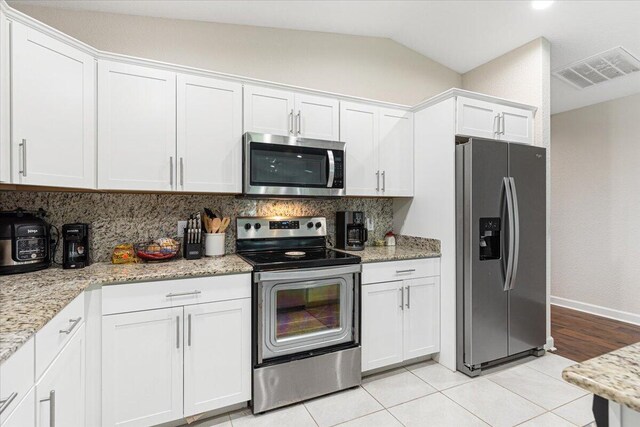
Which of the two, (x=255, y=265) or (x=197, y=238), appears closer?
(x=255, y=265)

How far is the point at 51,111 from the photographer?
5.75 feet

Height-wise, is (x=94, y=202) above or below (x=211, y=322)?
above

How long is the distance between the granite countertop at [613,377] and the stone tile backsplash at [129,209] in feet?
7.59

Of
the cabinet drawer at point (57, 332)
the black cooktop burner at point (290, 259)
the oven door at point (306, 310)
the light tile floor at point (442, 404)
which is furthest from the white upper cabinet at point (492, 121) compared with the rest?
the cabinet drawer at point (57, 332)

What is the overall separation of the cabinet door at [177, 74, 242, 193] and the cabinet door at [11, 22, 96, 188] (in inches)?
20.4

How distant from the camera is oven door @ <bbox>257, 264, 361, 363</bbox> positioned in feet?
6.86

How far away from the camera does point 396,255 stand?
8.61 feet

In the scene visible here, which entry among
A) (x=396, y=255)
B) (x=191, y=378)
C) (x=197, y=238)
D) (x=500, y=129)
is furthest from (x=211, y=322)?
(x=500, y=129)

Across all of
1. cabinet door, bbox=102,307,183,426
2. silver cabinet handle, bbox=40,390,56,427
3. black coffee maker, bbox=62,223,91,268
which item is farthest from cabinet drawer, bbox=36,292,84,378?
black coffee maker, bbox=62,223,91,268

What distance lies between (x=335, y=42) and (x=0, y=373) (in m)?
3.22

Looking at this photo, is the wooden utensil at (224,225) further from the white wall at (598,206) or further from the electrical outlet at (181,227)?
the white wall at (598,206)

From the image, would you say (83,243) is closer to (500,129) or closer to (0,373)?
(0,373)

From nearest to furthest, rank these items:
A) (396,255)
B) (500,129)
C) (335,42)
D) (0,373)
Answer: (0,373)
(396,255)
(500,129)
(335,42)

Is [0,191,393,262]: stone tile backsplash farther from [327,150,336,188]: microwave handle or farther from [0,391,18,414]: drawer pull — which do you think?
[0,391,18,414]: drawer pull
